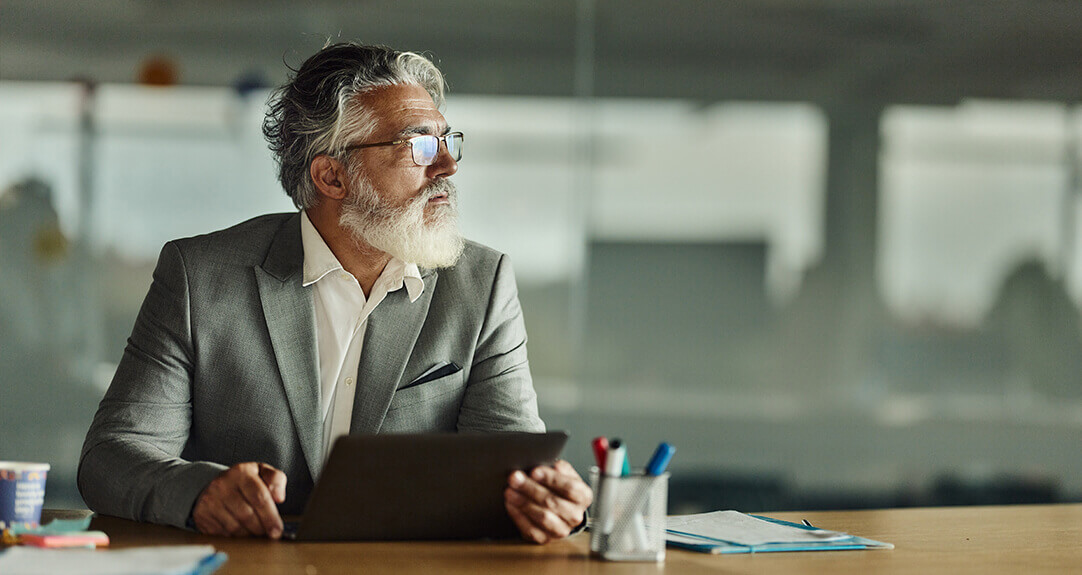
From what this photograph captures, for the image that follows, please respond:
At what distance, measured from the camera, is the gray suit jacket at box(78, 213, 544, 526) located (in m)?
2.13

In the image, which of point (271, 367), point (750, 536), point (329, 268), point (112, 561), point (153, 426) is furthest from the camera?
point (329, 268)

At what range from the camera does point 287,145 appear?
262 cm

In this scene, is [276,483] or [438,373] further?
[438,373]

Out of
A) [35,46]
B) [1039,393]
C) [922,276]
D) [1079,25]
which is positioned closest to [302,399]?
[35,46]

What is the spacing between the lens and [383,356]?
221cm

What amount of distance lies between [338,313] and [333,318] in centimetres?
2

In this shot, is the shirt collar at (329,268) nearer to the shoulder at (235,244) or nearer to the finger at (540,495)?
the shoulder at (235,244)

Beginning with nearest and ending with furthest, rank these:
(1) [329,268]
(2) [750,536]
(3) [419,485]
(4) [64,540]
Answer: (4) [64,540] < (3) [419,485] < (2) [750,536] < (1) [329,268]

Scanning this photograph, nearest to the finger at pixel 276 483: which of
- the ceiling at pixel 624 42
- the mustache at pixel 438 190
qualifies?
the mustache at pixel 438 190

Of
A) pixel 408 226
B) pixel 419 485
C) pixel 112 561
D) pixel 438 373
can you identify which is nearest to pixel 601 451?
pixel 419 485

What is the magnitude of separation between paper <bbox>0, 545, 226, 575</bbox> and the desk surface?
6cm

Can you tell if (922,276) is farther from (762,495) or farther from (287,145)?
(287,145)

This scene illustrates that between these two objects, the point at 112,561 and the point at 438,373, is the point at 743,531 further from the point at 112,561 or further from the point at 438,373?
the point at 112,561

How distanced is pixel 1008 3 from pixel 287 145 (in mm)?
3017
